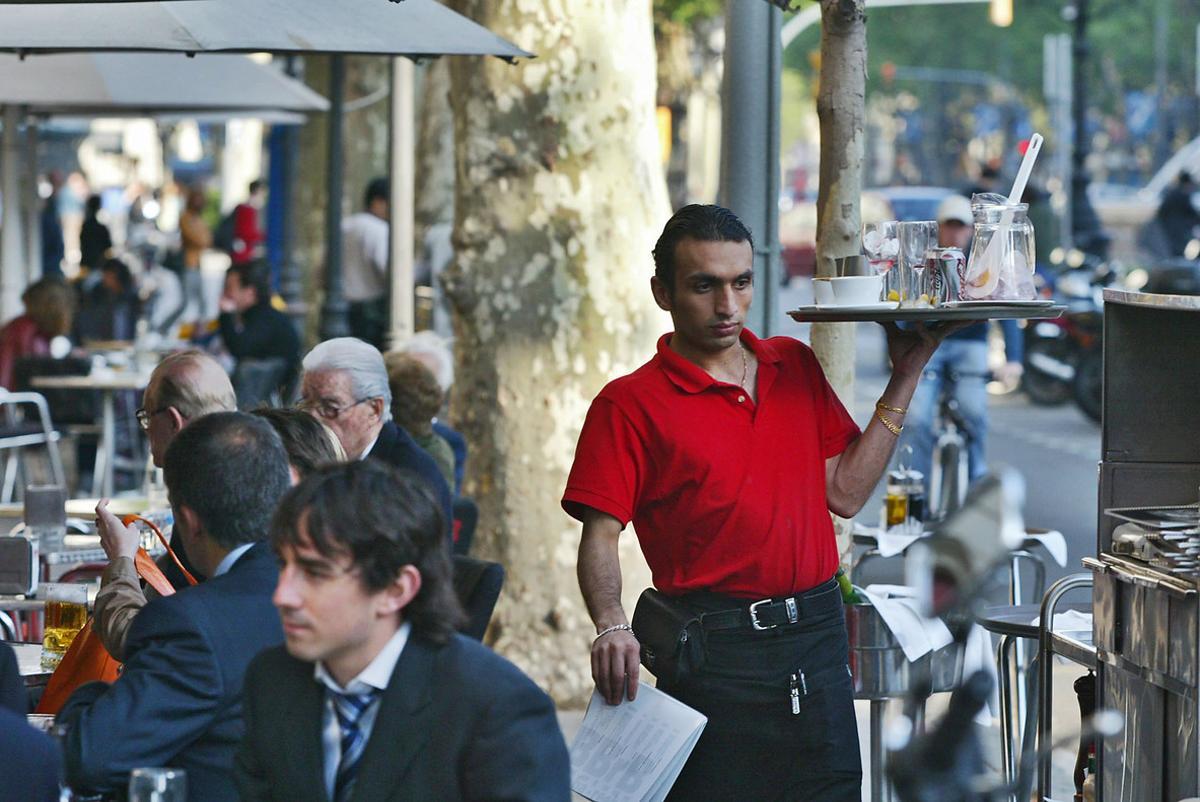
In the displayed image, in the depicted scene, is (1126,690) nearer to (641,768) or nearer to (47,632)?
(641,768)

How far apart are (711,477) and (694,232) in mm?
521

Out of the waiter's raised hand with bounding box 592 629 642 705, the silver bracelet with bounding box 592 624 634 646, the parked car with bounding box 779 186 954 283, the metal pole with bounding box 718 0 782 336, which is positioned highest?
the parked car with bounding box 779 186 954 283

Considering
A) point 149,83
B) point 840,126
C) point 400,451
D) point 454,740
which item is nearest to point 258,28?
point 400,451

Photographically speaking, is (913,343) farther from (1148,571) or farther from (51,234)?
(51,234)

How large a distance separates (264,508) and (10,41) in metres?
3.26

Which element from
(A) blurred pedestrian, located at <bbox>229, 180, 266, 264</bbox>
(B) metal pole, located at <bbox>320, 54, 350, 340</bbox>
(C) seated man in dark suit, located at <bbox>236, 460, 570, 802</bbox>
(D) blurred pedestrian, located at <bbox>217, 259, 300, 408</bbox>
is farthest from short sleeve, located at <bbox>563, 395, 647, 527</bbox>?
(A) blurred pedestrian, located at <bbox>229, 180, 266, 264</bbox>

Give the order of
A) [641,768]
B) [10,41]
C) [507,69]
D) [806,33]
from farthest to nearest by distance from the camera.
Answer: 1. [806,33]
2. [507,69]
3. [10,41]
4. [641,768]

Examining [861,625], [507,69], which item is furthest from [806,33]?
[861,625]

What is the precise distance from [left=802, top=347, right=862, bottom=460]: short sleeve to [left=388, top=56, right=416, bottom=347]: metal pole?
24.8 ft

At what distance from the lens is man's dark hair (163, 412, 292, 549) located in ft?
12.6

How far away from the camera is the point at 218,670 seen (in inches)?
145

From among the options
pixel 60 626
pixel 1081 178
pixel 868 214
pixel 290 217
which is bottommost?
pixel 60 626

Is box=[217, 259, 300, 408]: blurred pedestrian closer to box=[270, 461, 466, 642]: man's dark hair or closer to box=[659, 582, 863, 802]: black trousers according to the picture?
box=[659, 582, 863, 802]: black trousers

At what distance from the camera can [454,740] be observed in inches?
122
